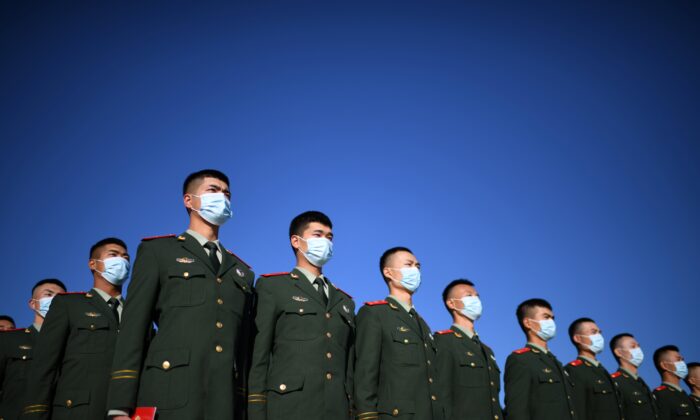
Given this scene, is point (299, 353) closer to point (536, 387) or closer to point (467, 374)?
point (467, 374)

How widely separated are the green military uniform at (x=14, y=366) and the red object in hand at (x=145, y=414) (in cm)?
539

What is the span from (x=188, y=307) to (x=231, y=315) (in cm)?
41

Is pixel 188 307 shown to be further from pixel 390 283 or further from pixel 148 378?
pixel 390 283

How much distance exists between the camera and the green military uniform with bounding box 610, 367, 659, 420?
10.5 meters

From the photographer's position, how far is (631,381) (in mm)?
11031

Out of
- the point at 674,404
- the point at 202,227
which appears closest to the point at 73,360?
the point at 202,227

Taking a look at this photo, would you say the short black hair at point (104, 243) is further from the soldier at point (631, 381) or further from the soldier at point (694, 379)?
the soldier at point (694, 379)

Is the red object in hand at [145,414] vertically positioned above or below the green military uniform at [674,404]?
above

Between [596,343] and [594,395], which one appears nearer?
[594,395]

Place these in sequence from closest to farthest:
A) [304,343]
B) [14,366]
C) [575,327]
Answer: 1. [304,343]
2. [14,366]
3. [575,327]

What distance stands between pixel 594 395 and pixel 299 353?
21.9ft

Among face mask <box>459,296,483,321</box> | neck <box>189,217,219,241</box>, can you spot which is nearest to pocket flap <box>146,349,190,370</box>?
neck <box>189,217,219,241</box>

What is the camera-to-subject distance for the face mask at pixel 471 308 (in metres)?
8.97

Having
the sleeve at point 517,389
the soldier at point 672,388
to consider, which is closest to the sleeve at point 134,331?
the sleeve at point 517,389
